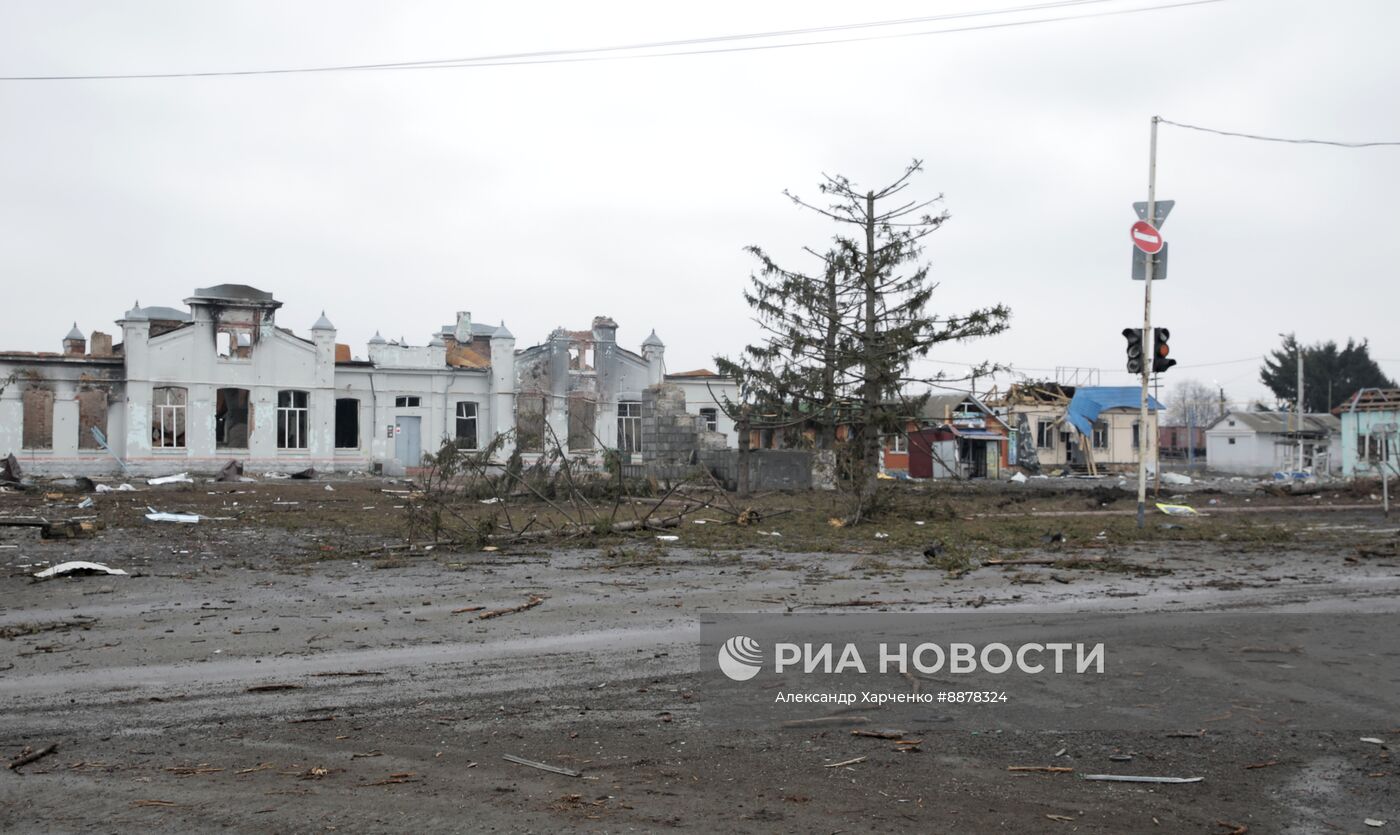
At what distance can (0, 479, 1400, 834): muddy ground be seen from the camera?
4.73 metres

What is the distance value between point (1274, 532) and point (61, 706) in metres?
17.8

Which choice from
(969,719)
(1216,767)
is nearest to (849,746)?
(969,719)

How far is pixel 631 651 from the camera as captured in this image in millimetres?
8164

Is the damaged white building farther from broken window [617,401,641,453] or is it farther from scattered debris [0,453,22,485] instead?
scattered debris [0,453,22,485]

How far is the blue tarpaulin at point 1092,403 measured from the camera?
206ft

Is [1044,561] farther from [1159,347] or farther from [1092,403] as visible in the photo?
[1092,403]

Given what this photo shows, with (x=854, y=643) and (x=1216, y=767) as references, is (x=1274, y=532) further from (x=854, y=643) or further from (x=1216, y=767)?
(x=1216, y=767)

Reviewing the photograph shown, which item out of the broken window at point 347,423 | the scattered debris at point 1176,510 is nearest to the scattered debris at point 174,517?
the scattered debris at point 1176,510

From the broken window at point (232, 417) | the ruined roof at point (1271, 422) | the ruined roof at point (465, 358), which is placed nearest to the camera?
the broken window at point (232, 417)

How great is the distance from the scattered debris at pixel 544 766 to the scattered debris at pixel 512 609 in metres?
4.50

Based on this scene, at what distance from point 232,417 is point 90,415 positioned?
5.46 meters

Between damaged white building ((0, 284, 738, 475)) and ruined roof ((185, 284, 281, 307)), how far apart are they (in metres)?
0.05

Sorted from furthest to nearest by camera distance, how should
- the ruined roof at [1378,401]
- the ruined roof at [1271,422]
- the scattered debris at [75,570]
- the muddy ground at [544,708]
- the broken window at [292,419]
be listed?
the ruined roof at [1271,422] < the ruined roof at [1378,401] < the broken window at [292,419] < the scattered debris at [75,570] < the muddy ground at [544,708]

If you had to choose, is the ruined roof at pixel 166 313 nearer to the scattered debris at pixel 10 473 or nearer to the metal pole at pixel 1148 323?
the scattered debris at pixel 10 473
